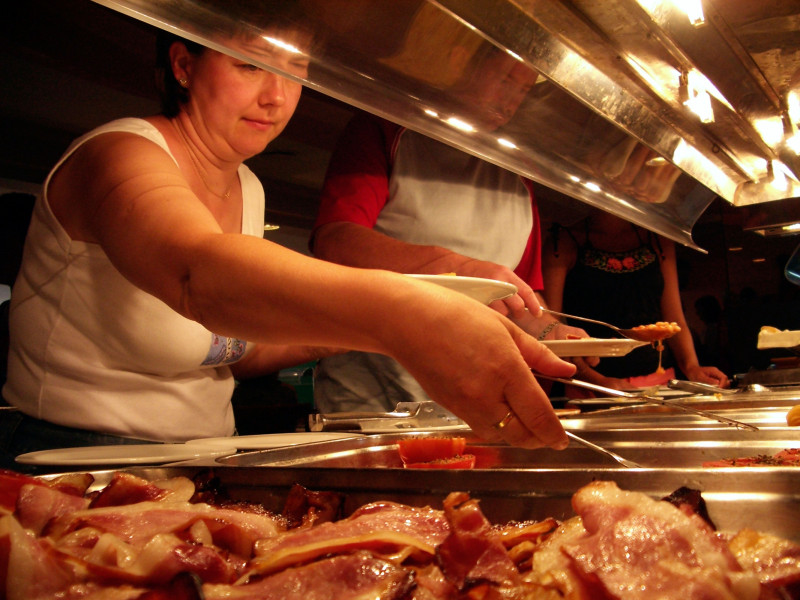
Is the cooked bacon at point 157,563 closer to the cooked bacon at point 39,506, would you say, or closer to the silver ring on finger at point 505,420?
the cooked bacon at point 39,506

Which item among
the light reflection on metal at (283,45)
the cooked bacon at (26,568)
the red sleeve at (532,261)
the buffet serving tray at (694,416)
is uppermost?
the light reflection on metal at (283,45)

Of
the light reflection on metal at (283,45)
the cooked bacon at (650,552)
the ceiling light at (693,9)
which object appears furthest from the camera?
the ceiling light at (693,9)

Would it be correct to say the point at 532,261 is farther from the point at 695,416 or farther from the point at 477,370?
the point at 477,370

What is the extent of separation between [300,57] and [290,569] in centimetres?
95

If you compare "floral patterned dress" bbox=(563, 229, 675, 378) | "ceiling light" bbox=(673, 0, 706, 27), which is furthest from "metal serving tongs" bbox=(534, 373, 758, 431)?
"floral patterned dress" bbox=(563, 229, 675, 378)

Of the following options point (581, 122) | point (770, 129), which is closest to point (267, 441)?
point (581, 122)

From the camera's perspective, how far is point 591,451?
4.21 ft

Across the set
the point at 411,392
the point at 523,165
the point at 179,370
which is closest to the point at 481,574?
the point at 179,370

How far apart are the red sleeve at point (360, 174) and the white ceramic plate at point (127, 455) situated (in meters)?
1.12

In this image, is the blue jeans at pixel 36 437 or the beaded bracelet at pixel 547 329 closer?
the blue jeans at pixel 36 437

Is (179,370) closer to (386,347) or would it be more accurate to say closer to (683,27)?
(386,347)

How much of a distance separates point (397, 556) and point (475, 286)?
2.65 ft

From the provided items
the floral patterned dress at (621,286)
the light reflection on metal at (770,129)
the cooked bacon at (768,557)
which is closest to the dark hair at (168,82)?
the cooked bacon at (768,557)

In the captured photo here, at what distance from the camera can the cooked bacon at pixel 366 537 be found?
571 mm
